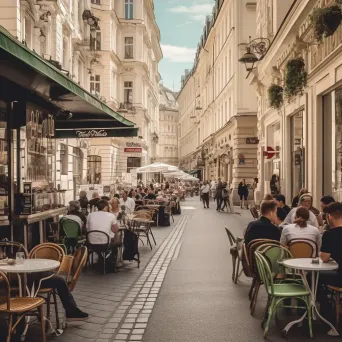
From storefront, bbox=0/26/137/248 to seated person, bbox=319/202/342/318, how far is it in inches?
166

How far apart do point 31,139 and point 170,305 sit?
5.00 meters

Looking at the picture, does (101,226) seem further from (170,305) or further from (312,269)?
(312,269)

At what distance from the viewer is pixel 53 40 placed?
26.8 meters

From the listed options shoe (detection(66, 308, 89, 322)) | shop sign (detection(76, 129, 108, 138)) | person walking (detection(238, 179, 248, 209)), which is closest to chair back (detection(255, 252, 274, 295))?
shoe (detection(66, 308, 89, 322))

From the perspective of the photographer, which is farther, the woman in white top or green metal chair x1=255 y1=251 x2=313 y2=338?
the woman in white top

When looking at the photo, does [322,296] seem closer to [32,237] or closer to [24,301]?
[24,301]

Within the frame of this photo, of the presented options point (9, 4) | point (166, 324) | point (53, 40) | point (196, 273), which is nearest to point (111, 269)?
point (196, 273)

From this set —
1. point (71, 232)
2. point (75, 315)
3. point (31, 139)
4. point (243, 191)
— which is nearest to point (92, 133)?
point (31, 139)

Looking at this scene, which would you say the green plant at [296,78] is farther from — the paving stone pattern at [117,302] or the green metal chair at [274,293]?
the green metal chair at [274,293]

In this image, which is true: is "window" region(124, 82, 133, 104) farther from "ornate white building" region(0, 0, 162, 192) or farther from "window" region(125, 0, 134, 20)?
"window" region(125, 0, 134, 20)

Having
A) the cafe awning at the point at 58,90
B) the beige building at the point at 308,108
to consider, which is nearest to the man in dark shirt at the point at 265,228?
the cafe awning at the point at 58,90

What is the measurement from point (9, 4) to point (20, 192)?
11.2 metres

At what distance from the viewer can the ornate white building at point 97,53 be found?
2414 centimetres

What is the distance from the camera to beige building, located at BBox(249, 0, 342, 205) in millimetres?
14656
